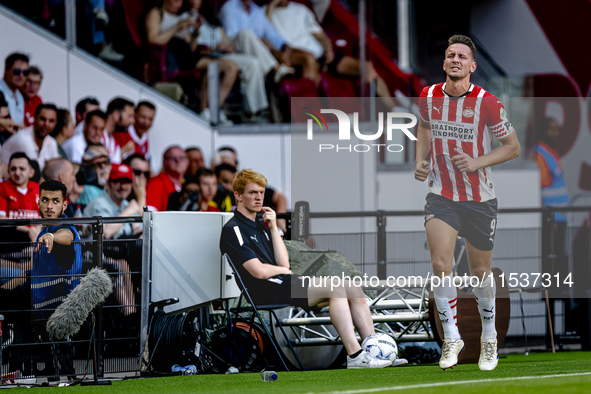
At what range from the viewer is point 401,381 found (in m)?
4.86

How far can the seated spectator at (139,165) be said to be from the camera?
321 inches

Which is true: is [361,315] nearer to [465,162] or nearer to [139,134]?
[465,162]

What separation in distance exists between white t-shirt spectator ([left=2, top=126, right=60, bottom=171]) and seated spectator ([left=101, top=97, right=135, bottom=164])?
1.84ft

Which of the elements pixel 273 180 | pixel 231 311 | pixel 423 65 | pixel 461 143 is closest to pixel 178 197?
pixel 273 180

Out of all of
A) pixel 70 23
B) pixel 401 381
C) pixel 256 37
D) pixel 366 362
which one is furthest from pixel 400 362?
pixel 70 23

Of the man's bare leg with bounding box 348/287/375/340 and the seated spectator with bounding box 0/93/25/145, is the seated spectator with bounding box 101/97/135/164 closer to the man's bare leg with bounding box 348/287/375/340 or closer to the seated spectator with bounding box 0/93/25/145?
the seated spectator with bounding box 0/93/25/145

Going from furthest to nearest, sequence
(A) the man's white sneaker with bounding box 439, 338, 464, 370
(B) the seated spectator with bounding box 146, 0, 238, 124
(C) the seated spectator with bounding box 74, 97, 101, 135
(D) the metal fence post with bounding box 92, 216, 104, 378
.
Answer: (B) the seated spectator with bounding box 146, 0, 238, 124 < (C) the seated spectator with bounding box 74, 97, 101, 135 < (D) the metal fence post with bounding box 92, 216, 104, 378 < (A) the man's white sneaker with bounding box 439, 338, 464, 370

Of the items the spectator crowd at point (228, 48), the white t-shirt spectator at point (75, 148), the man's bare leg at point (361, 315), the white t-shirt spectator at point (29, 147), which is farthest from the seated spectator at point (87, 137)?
the man's bare leg at point (361, 315)

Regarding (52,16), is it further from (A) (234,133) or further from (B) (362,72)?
(B) (362,72)

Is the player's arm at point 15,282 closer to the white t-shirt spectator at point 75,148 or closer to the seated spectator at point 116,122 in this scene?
the white t-shirt spectator at point 75,148

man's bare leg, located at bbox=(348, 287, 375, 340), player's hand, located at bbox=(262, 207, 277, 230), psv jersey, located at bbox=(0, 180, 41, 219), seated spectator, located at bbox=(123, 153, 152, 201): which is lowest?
man's bare leg, located at bbox=(348, 287, 375, 340)

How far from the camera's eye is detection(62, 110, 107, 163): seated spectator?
8.04 m

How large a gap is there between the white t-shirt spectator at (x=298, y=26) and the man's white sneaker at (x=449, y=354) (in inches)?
228

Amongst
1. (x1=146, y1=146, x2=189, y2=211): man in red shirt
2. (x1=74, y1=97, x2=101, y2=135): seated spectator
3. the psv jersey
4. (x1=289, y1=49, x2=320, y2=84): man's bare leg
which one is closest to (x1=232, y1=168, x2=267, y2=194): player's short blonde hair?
(x1=146, y1=146, x2=189, y2=211): man in red shirt
